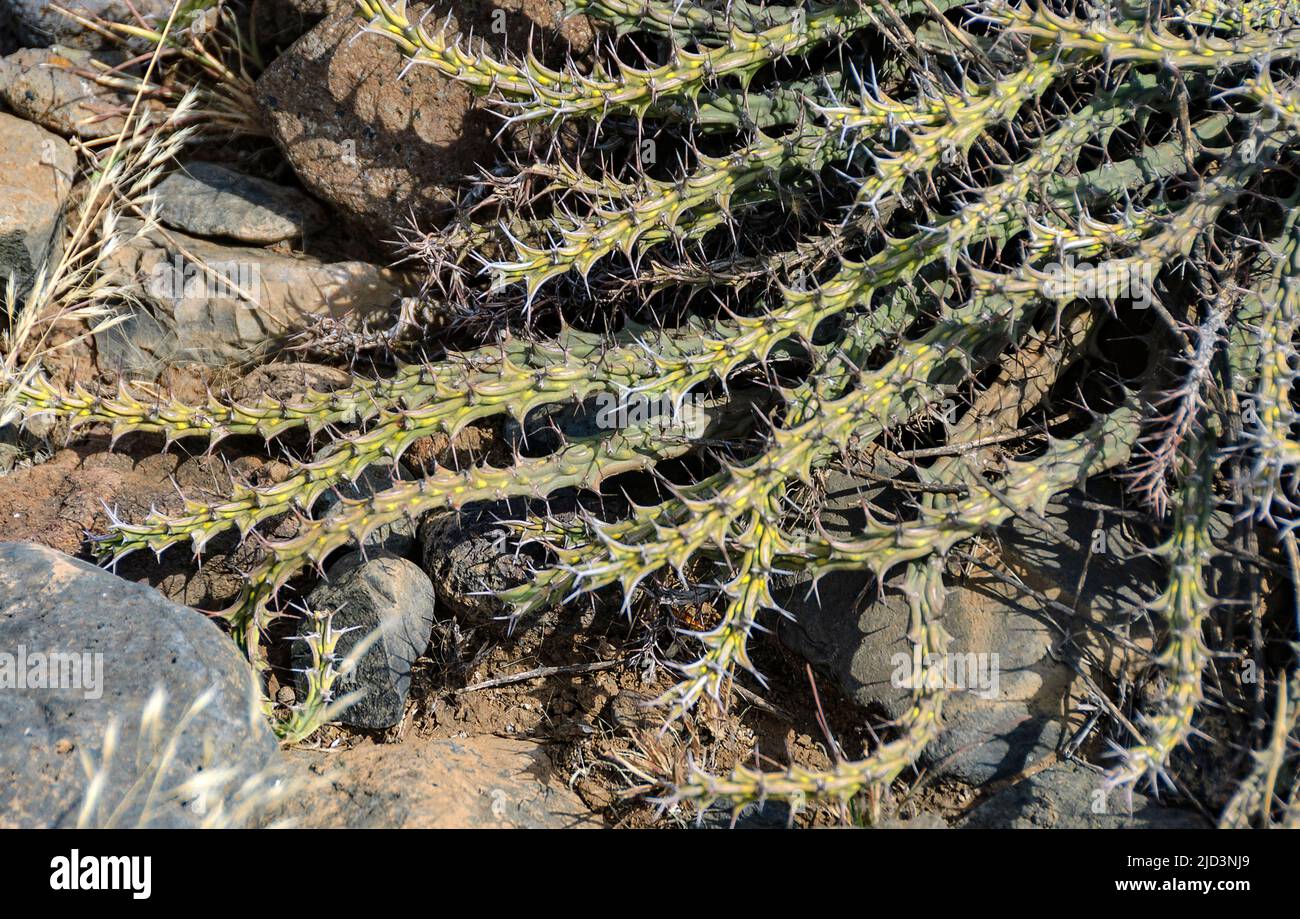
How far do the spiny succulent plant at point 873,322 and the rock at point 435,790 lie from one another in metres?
0.45

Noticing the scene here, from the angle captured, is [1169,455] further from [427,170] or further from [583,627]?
[427,170]

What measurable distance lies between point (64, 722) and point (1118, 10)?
342 cm

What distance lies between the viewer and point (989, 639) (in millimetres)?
2971

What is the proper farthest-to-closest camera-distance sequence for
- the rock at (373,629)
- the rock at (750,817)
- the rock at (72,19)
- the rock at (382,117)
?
the rock at (72,19) < the rock at (382,117) < the rock at (373,629) < the rock at (750,817)

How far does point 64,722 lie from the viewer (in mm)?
2557

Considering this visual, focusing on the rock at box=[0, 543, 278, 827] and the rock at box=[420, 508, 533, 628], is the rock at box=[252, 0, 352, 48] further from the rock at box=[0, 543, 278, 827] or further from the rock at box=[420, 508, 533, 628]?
the rock at box=[0, 543, 278, 827]

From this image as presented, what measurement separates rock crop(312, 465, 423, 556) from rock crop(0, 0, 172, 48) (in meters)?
2.20

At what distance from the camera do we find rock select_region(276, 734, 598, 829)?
2668 mm

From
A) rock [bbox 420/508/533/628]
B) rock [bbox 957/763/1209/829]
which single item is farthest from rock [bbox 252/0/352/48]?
rock [bbox 957/763/1209/829]

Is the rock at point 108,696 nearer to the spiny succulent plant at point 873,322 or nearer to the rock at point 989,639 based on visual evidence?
the spiny succulent plant at point 873,322

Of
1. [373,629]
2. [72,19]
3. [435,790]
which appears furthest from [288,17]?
[435,790]

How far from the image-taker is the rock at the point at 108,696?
2.48 meters

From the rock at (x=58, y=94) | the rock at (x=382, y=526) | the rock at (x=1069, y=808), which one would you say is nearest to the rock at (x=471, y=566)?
the rock at (x=382, y=526)

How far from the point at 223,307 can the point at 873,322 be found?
2401mm
